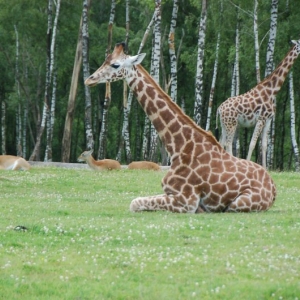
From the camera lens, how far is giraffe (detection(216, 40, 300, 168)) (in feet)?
87.9

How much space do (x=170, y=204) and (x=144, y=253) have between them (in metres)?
4.01

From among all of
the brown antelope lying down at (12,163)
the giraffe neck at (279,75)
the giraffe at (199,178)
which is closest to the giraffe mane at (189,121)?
the giraffe at (199,178)

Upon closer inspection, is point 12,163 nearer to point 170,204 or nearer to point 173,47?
point 173,47

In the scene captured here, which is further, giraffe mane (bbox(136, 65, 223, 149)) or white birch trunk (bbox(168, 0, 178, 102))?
white birch trunk (bbox(168, 0, 178, 102))

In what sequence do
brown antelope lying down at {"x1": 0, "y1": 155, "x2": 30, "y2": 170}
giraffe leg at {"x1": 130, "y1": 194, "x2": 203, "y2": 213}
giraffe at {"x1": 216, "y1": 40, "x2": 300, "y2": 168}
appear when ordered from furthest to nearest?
brown antelope lying down at {"x1": 0, "y1": 155, "x2": 30, "y2": 170}, giraffe at {"x1": 216, "y1": 40, "x2": 300, "y2": 168}, giraffe leg at {"x1": 130, "y1": 194, "x2": 203, "y2": 213}

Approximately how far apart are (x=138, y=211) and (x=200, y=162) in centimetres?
145

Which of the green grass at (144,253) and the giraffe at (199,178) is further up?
the giraffe at (199,178)

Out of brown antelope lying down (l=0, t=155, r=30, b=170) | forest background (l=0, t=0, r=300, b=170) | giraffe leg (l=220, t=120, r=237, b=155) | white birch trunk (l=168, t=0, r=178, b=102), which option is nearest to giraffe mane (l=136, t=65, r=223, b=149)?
giraffe leg (l=220, t=120, r=237, b=155)

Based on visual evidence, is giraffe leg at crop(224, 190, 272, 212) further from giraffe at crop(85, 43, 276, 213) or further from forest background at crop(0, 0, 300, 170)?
forest background at crop(0, 0, 300, 170)

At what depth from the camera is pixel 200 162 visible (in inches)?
605

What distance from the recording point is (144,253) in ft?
36.9

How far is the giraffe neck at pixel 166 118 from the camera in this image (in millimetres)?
15648

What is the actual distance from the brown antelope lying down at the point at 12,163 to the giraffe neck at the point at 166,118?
12270mm

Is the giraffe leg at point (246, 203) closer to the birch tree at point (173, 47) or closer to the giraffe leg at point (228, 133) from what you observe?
the giraffe leg at point (228, 133)
